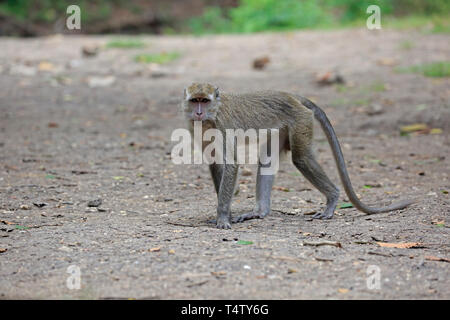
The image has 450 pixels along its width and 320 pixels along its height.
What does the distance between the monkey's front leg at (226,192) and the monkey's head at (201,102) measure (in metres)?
0.48

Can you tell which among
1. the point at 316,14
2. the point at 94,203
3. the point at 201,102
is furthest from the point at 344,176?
the point at 316,14

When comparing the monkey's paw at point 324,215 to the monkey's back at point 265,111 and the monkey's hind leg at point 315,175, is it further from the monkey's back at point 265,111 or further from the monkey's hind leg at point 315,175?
the monkey's back at point 265,111

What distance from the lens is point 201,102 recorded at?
5.70 metres

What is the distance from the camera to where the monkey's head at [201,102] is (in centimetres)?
566

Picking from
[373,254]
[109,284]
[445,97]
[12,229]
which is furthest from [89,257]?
[445,97]

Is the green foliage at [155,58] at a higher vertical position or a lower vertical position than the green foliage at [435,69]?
higher

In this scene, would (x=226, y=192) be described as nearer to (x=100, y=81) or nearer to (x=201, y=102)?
(x=201, y=102)

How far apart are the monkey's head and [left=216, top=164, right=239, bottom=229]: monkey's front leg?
19.0 inches

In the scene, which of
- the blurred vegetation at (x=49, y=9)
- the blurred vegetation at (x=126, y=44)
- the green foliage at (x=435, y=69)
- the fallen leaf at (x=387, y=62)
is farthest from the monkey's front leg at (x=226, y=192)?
the blurred vegetation at (x=49, y=9)

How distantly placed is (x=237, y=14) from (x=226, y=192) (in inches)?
590

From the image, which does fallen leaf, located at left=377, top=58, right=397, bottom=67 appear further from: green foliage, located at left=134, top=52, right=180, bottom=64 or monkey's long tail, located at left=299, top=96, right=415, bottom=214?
monkey's long tail, located at left=299, top=96, right=415, bottom=214

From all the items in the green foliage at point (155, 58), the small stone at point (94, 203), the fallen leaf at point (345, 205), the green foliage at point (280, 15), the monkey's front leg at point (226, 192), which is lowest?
the fallen leaf at point (345, 205)

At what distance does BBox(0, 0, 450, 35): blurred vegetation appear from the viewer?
18625 mm

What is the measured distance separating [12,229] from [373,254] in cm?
289
